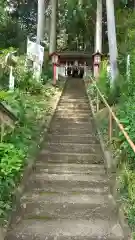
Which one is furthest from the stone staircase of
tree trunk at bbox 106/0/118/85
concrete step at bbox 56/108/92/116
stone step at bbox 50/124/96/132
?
tree trunk at bbox 106/0/118/85

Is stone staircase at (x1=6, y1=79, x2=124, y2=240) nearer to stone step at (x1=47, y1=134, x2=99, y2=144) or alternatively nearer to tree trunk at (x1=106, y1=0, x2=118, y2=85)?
stone step at (x1=47, y1=134, x2=99, y2=144)

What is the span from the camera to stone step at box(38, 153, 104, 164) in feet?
24.2

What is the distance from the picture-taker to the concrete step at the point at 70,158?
739 centimetres

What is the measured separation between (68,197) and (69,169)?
123 centimetres

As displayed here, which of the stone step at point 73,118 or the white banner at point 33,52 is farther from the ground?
the white banner at point 33,52

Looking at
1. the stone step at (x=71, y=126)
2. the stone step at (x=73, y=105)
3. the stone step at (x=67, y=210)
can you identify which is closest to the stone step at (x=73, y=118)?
the stone step at (x=71, y=126)

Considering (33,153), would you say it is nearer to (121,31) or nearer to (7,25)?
(121,31)

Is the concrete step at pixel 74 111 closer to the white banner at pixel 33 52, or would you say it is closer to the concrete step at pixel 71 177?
the white banner at pixel 33 52

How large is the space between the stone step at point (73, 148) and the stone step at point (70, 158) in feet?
0.90

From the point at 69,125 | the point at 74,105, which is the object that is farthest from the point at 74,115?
the point at 74,105

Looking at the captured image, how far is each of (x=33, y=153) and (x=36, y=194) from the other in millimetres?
1618

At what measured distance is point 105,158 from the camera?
727 cm

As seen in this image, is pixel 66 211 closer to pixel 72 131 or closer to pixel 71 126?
pixel 72 131

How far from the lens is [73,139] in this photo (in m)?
8.88
